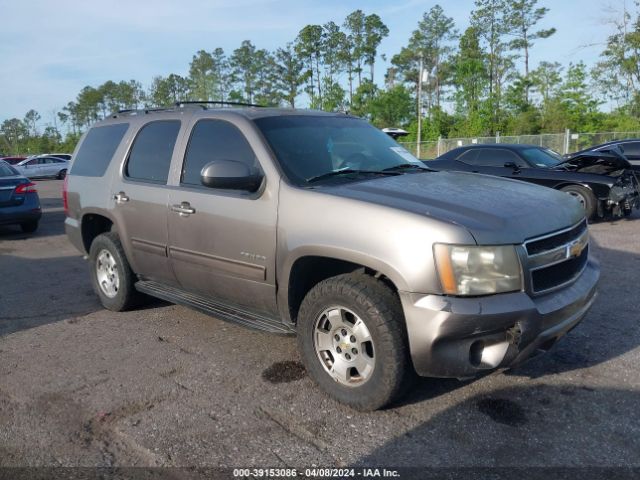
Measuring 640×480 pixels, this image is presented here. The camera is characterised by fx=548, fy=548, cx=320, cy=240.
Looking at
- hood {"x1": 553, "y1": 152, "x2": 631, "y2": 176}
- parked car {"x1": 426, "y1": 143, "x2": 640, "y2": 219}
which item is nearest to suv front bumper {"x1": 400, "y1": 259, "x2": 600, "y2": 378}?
parked car {"x1": 426, "y1": 143, "x2": 640, "y2": 219}

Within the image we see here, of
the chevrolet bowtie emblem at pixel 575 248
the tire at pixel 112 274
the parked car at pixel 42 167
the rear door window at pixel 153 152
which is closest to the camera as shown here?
the chevrolet bowtie emblem at pixel 575 248

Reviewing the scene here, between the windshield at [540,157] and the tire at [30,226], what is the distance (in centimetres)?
1003

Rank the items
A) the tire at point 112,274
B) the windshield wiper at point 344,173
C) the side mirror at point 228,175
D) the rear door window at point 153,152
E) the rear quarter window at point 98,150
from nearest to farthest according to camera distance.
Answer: the side mirror at point 228,175
the windshield wiper at point 344,173
the rear door window at point 153,152
the tire at point 112,274
the rear quarter window at point 98,150

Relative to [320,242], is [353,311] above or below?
below

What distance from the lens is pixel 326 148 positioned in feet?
13.4

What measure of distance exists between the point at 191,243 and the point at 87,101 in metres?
84.7

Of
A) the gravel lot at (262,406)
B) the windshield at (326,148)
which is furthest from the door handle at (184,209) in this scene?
the gravel lot at (262,406)

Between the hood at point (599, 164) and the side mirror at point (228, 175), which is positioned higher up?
the side mirror at point (228, 175)

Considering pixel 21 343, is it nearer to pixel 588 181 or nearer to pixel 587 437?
pixel 587 437

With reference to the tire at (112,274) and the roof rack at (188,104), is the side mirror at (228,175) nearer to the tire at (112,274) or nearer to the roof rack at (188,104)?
the roof rack at (188,104)

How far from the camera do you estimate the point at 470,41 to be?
171 ft

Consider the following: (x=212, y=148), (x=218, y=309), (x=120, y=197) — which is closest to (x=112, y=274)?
(x=120, y=197)

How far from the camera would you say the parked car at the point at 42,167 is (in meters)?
33.8

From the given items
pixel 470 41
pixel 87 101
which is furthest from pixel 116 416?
pixel 87 101
